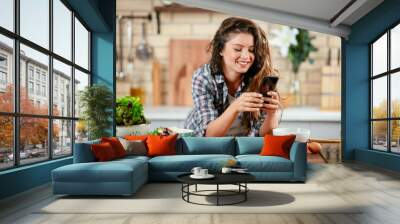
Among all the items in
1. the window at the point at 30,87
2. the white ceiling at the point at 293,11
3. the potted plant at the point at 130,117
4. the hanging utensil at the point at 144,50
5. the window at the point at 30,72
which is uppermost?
the white ceiling at the point at 293,11

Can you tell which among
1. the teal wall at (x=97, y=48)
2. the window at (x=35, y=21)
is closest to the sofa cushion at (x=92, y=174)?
the teal wall at (x=97, y=48)

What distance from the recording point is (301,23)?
844 centimetres

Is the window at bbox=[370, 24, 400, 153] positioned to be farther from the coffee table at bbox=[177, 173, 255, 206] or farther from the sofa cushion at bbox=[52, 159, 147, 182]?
the sofa cushion at bbox=[52, 159, 147, 182]

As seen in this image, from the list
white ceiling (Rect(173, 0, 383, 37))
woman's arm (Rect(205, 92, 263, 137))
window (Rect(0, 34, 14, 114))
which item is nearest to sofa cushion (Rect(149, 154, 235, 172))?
window (Rect(0, 34, 14, 114))

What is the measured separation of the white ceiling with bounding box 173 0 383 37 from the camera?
304 inches

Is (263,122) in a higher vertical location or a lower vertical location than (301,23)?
lower

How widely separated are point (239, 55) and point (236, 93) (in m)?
0.69

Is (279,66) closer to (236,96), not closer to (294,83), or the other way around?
(294,83)

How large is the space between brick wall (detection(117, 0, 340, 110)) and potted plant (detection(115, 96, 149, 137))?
1716 mm

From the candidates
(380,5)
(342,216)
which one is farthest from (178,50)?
(342,216)

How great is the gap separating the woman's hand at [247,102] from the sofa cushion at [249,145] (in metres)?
1.24

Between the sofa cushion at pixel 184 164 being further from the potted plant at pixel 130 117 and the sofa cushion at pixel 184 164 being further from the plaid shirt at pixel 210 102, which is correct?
the plaid shirt at pixel 210 102

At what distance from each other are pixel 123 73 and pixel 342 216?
22.0 ft

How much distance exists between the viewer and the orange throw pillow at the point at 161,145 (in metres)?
6.21
